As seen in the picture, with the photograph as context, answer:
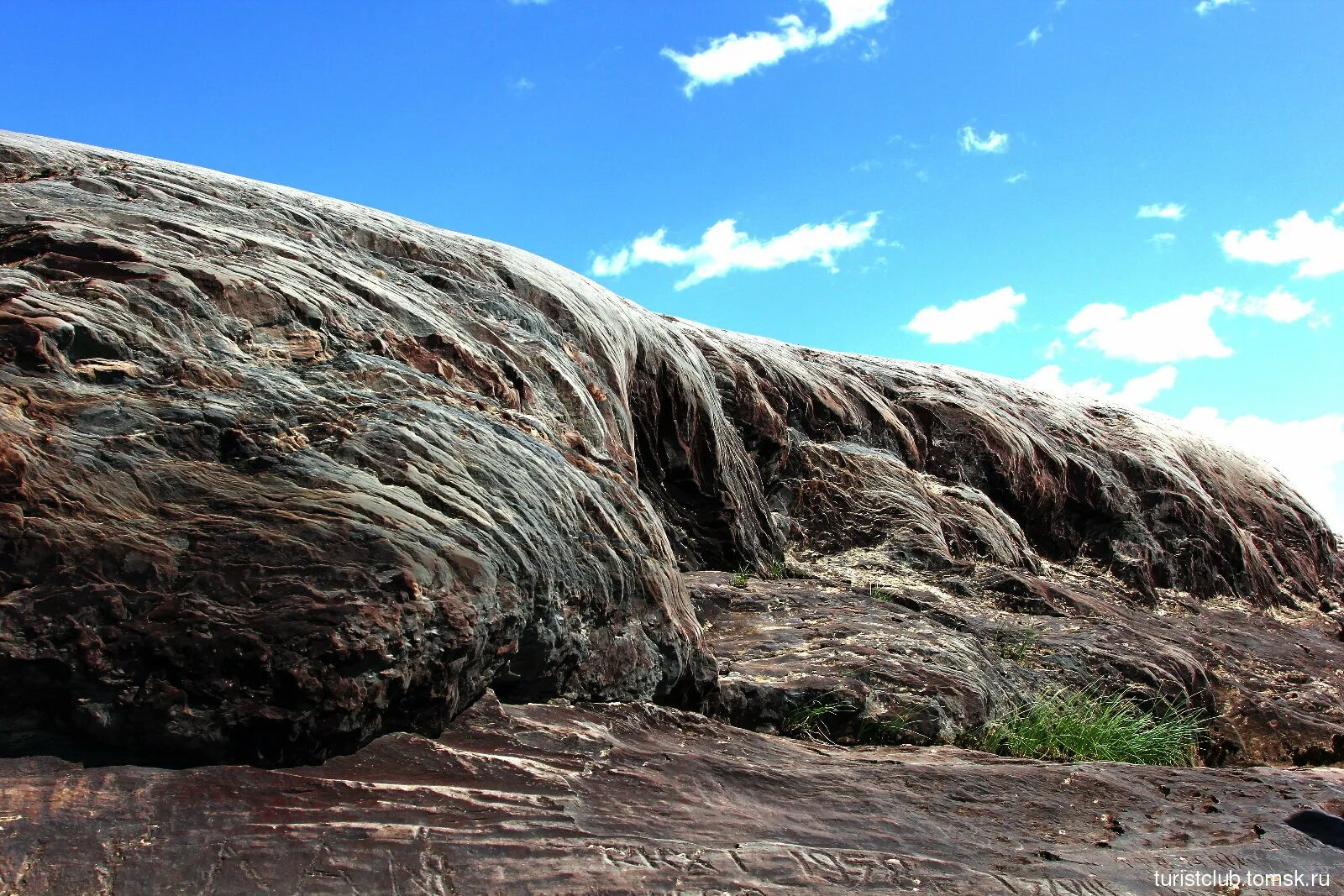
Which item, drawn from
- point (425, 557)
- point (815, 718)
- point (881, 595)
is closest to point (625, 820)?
point (425, 557)

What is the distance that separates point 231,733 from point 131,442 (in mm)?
1174

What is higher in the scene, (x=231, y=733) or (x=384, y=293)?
(x=384, y=293)

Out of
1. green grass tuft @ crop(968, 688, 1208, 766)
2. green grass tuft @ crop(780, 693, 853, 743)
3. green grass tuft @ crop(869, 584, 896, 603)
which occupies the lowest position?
green grass tuft @ crop(968, 688, 1208, 766)

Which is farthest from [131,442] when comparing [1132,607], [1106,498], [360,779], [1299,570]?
[1299,570]

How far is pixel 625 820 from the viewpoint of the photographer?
3662mm

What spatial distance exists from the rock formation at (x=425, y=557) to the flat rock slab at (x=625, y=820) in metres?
0.03

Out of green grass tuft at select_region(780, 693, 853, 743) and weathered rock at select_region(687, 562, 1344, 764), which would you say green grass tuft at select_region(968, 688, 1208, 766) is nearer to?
weathered rock at select_region(687, 562, 1344, 764)

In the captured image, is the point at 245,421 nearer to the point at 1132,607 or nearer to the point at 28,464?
the point at 28,464

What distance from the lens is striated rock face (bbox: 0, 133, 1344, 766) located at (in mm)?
3418

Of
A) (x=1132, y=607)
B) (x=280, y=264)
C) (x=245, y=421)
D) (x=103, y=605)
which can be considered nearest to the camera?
(x=103, y=605)

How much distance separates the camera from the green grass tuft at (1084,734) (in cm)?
581

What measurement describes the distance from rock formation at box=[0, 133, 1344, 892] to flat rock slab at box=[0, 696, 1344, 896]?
29mm

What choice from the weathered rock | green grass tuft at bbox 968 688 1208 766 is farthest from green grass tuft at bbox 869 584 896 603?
green grass tuft at bbox 968 688 1208 766

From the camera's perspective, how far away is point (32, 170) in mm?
6523
